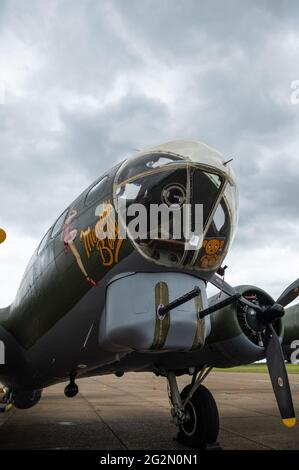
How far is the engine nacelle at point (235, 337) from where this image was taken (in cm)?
825

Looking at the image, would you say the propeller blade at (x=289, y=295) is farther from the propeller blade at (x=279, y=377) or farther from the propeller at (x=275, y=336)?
the propeller blade at (x=279, y=377)

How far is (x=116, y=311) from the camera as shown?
5.43 meters

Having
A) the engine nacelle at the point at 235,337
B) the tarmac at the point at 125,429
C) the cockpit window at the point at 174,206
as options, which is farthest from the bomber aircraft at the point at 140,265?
the tarmac at the point at 125,429

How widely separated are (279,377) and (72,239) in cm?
403

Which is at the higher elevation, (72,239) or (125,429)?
(72,239)

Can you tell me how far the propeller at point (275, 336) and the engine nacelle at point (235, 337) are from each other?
0.77 feet

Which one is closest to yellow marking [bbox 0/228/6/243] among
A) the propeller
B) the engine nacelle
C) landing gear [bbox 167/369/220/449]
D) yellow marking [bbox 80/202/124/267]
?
yellow marking [bbox 80/202/124/267]

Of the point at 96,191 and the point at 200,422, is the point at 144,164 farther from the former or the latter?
the point at 200,422

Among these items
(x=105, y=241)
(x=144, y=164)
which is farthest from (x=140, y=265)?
(x=144, y=164)

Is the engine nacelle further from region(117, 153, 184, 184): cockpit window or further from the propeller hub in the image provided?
region(117, 153, 184, 184): cockpit window

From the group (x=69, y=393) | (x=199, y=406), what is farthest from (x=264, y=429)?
(x=69, y=393)

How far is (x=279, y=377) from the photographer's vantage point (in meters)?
7.36
